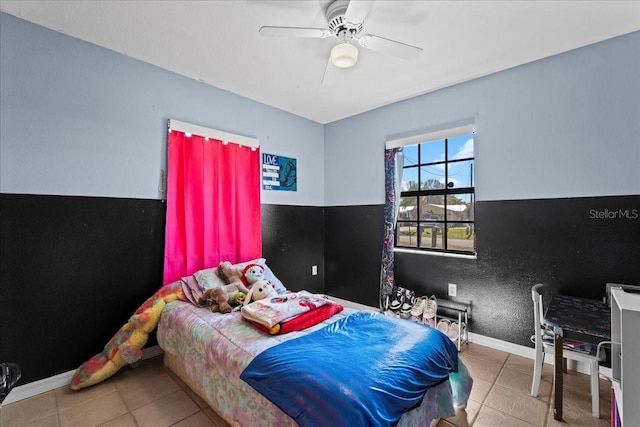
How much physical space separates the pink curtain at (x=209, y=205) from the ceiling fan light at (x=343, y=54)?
5.05 ft

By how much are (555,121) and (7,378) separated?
3777mm

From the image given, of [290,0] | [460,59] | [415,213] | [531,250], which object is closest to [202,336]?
[290,0]

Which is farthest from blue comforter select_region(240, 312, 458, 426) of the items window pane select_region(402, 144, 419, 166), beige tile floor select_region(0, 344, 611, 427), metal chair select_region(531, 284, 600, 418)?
window pane select_region(402, 144, 419, 166)

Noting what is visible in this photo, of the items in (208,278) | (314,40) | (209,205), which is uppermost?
(314,40)

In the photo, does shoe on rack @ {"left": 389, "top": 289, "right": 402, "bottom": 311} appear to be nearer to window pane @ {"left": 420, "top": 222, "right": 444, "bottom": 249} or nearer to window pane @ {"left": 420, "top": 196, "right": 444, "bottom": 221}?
window pane @ {"left": 420, "top": 222, "right": 444, "bottom": 249}

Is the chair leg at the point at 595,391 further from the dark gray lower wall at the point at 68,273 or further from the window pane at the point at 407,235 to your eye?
the dark gray lower wall at the point at 68,273

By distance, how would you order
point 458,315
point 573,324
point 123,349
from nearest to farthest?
1. point 573,324
2. point 123,349
3. point 458,315

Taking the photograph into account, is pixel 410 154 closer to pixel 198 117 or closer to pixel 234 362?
pixel 198 117

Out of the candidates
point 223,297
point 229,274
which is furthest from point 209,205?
point 223,297

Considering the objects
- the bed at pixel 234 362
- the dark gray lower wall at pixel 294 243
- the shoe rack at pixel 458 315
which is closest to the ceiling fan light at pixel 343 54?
the bed at pixel 234 362

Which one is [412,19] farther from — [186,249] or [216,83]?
[186,249]

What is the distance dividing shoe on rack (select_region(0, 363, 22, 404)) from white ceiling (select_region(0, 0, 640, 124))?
2.08 m

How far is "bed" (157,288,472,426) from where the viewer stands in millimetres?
1422

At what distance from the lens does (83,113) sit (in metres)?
2.21
